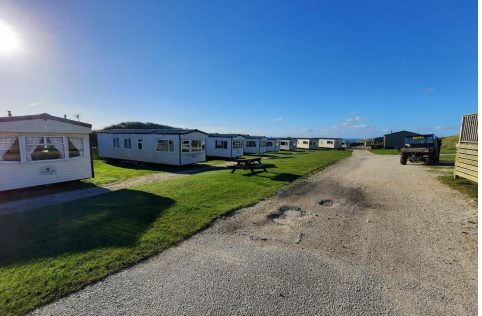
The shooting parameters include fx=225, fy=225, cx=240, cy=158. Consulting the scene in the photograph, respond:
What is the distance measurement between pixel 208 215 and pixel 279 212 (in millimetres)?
1998

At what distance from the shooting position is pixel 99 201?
7371 mm

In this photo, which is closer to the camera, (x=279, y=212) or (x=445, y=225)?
(x=445, y=225)

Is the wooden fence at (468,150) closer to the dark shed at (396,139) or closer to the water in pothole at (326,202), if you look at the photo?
the water in pothole at (326,202)

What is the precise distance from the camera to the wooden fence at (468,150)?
352 inches

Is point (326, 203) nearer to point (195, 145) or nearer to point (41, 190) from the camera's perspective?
point (41, 190)

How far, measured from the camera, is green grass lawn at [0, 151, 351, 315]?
320 centimetres

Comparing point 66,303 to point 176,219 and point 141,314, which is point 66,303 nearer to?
point 141,314

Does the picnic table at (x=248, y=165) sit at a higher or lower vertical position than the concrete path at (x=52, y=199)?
higher

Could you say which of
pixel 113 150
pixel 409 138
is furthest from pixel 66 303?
pixel 409 138

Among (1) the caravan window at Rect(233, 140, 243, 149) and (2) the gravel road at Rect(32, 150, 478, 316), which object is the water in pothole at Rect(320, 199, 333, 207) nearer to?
(2) the gravel road at Rect(32, 150, 478, 316)

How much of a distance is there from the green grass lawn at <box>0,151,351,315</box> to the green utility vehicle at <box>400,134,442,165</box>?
47.6 feet

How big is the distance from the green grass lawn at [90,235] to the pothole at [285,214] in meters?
1.21

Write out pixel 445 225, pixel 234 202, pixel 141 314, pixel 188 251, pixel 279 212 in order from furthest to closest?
pixel 234 202
pixel 279 212
pixel 445 225
pixel 188 251
pixel 141 314

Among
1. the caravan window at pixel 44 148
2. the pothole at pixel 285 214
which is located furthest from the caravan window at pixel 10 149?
the pothole at pixel 285 214
